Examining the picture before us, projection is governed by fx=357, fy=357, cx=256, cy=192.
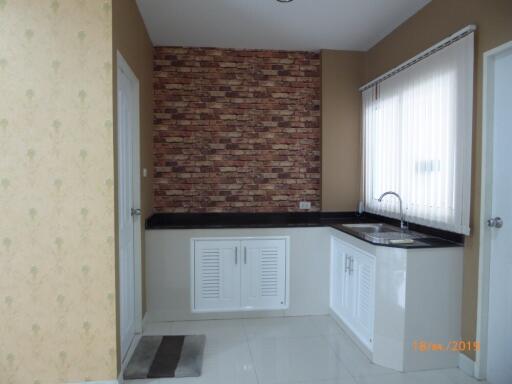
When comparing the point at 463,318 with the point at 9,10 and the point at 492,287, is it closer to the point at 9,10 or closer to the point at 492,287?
the point at 492,287

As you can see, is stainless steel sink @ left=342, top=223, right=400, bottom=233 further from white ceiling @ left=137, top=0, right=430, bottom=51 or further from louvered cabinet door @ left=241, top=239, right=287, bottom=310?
white ceiling @ left=137, top=0, right=430, bottom=51

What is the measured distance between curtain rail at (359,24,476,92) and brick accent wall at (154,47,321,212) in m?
0.76

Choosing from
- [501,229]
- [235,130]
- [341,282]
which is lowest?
[341,282]

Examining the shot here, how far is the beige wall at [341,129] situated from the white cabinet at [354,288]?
64 cm

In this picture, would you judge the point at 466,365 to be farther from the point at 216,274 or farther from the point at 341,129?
the point at 341,129

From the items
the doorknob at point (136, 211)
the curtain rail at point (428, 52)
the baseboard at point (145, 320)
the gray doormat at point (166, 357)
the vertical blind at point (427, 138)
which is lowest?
the gray doormat at point (166, 357)

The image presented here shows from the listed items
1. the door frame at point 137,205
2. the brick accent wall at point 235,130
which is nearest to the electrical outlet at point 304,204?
the brick accent wall at point 235,130

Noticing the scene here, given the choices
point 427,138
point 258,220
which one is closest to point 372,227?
point 427,138

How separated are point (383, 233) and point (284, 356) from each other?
4.40 ft

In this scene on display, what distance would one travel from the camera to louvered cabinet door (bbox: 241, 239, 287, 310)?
3408 mm

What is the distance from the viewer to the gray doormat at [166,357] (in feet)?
8.07

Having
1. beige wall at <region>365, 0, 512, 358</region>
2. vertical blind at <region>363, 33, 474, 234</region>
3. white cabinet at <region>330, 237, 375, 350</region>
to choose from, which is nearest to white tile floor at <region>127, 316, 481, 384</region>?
white cabinet at <region>330, 237, 375, 350</region>

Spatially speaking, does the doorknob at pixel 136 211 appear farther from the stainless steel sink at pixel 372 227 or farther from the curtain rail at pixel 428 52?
the curtain rail at pixel 428 52

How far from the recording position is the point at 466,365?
8.00 feet
